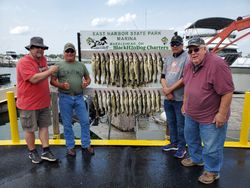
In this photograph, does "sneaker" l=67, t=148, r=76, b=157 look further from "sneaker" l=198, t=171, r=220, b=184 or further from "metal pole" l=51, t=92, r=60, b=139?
"sneaker" l=198, t=171, r=220, b=184

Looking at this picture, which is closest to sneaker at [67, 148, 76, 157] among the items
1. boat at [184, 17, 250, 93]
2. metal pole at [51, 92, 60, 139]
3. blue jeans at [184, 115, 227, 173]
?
metal pole at [51, 92, 60, 139]

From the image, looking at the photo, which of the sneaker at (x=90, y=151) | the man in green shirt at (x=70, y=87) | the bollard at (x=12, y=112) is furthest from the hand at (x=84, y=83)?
the bollard at (x=12, y=112)

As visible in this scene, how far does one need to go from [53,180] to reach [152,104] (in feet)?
6.80

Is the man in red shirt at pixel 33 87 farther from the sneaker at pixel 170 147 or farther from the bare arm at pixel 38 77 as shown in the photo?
the sneaker at pixel 170 147

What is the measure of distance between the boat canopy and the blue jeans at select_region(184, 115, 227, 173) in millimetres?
14754

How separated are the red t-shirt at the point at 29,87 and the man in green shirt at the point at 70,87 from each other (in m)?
0.28

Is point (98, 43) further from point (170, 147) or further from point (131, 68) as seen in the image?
point (170, 147)

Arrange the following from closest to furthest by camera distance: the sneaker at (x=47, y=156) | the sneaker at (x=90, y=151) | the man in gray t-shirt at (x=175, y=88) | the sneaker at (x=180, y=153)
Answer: the man in gray t-shirt at (x=175, y=88)
the sneaker at (x=47, y=156)
the sneaker at (x=180, y=153)
the sneaker at (x=90, y=151)

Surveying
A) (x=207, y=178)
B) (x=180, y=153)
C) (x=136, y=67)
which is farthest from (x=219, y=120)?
(x=136, y=67)

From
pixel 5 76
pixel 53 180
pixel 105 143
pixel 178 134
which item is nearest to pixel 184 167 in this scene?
pixel 178 134

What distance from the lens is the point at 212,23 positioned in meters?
17.0

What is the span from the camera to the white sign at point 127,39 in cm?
429

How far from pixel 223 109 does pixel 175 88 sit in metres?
0.97

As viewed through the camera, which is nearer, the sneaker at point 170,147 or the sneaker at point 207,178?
the sneaker at point 207,178
